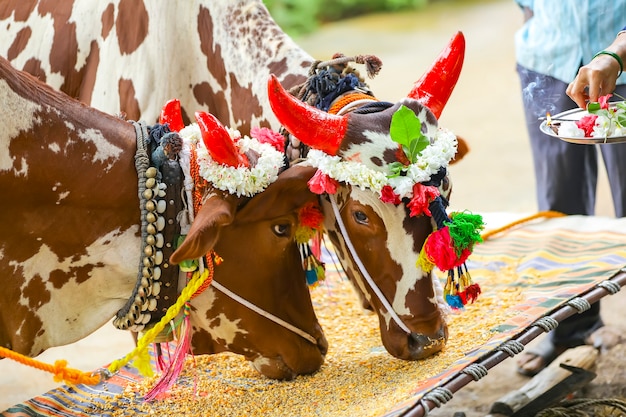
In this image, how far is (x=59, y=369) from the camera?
279 cm

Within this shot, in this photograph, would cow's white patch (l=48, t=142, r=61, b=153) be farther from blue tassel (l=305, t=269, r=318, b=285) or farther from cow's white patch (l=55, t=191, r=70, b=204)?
blue tassel (l=305, t=269, r=318, b=285)

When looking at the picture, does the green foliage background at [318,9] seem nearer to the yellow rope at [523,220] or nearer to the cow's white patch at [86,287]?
the yellow rope at [523,220]

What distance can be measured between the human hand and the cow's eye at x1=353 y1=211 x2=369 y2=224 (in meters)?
0.83

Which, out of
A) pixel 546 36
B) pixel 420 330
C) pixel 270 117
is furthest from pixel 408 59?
pixel 420 330

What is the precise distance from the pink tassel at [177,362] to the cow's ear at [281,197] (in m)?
0.36

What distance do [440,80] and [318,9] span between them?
407 inches

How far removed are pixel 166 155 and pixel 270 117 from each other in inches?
35.2

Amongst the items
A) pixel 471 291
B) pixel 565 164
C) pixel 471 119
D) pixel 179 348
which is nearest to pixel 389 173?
pixel 471 291

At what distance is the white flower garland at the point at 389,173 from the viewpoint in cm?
285

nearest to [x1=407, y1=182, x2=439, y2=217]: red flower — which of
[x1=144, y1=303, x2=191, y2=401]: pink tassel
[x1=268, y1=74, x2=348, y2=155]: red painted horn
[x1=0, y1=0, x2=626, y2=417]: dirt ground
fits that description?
[x1=268, y1=74, x2=348, y2=155]: red painted horn

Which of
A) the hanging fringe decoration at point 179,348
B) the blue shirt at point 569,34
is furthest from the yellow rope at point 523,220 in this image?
the hanging fringe decoration at point 179,348

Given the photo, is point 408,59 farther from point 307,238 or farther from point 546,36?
point 307,238

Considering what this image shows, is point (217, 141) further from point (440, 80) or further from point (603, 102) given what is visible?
point (603, 102)

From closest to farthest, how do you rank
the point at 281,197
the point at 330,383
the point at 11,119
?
the point at 11,119 < the point at 281,197 < the point at 330,383
